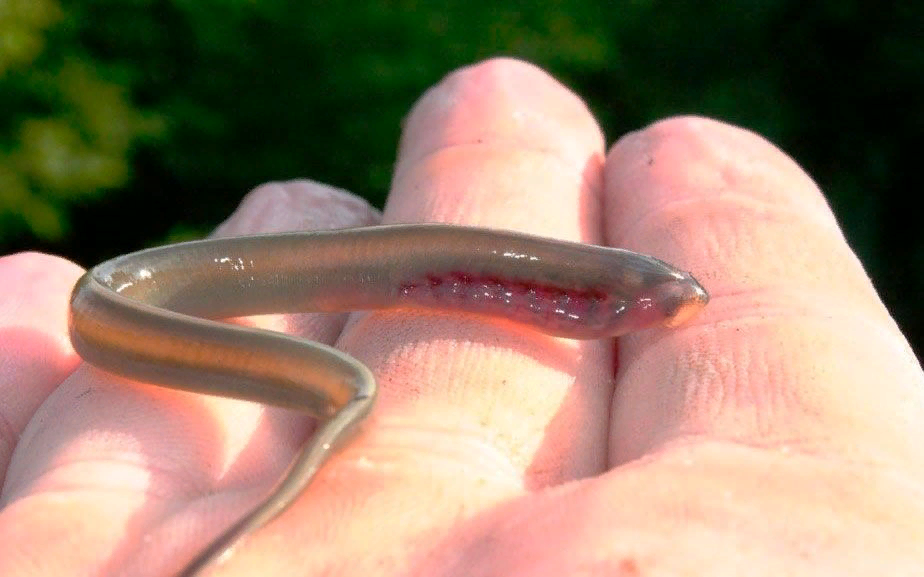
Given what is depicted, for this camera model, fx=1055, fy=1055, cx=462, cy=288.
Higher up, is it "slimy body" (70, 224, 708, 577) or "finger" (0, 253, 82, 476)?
"slimy body" (70, 224, 708, 577)

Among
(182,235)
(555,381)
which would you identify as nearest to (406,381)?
(555,381)

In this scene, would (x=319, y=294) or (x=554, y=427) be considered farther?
(x=319, y=294)

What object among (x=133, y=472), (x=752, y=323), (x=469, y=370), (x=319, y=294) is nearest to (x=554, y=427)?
(x=469, y=370)

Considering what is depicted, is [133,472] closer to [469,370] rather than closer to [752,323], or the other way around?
[469,370]

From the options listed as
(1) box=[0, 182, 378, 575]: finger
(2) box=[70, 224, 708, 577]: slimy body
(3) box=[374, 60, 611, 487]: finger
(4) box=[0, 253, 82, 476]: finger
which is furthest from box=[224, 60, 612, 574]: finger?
(4) box=[0, 253, 82, 476]: finger

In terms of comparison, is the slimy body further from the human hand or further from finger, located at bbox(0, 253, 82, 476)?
finger, located at bbox(0, 253, 82, 476)

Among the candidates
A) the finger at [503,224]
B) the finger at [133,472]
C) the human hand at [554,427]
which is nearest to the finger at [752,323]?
the human hand at [554,427]
